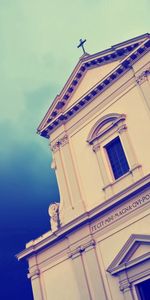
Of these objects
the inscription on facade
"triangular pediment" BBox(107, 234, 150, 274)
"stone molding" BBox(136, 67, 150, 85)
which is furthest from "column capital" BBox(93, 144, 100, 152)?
"triangular pediment" BBox(107, 234, 150, 274)

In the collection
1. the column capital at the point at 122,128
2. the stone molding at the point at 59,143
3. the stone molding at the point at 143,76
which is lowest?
the column capital at the point at 122,128

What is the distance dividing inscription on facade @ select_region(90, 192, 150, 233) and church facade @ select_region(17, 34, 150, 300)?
0.04m

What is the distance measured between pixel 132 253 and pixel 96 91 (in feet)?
24.7

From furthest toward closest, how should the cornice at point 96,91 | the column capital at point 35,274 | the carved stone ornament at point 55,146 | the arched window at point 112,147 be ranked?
the carved stone ornament at point 55,146 < the column capital at point 35,274 < the cornice at point 96,91 < the arched window at point 112,147

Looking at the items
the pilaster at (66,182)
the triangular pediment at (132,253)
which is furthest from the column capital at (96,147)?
the triangular pediment at (132,253)

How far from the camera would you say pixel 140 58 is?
17562 mm

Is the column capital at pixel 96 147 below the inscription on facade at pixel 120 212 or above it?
above

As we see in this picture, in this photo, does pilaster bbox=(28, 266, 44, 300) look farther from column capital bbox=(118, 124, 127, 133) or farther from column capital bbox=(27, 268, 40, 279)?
column capital bbox=(118, 124, 127, 133)

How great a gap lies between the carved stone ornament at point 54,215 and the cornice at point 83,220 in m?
0.37

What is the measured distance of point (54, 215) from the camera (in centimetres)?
1922

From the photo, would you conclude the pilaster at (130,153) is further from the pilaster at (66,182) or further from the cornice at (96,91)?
the pilaster at (66,182)

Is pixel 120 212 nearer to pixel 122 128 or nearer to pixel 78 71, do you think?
pixel 122 128

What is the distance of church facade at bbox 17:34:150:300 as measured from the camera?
51.2 feet

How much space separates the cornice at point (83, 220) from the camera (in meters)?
15.7
